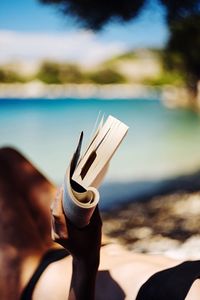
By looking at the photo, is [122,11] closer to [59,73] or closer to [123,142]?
[123,142]

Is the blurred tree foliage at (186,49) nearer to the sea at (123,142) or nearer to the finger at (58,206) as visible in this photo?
the sea at (123,142)

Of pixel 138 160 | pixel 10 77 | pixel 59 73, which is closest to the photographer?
pixel 138 160

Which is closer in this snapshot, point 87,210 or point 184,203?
point 87,210

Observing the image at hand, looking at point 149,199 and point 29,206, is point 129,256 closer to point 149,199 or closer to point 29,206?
point 29,206

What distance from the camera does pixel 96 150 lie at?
1.55 ft

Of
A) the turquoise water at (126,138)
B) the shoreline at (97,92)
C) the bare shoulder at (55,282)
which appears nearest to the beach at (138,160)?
the turquoise water at (126,138)

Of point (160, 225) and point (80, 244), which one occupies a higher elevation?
point (80, 244)

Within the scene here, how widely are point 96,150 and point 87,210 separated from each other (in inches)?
2.0

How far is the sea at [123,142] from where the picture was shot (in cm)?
289

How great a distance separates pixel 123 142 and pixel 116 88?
2.72m

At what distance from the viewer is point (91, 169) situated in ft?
1.56

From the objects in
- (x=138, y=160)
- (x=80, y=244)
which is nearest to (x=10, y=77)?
(x=138, y=160)

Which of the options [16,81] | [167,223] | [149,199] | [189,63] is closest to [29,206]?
[167,223]

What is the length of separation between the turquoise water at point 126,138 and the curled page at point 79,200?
2.71ft
